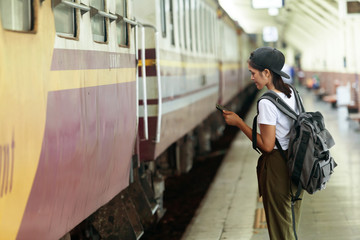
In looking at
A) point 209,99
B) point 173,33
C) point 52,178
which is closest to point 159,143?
point 173,33

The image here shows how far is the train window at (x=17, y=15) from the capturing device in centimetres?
342

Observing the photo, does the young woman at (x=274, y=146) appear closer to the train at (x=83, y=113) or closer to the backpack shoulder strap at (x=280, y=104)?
the backpack shoulder strap at (x=280, y=104)

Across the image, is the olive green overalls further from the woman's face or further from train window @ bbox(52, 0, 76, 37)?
train window @ bbox(52, 0, 76, 37)

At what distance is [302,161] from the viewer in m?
4.68

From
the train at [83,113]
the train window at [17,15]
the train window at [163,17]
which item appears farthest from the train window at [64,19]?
the train window at [163,17]

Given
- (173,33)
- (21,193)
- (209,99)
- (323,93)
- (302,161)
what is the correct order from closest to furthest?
(21,193) → (302,161) → (173,33) → (209,99) → (323,93)

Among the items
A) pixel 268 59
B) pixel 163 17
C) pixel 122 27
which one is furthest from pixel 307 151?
pixel 163 17

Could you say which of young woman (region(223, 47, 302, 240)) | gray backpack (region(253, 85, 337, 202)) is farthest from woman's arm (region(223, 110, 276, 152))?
gray backpack (region(253, 85, 337, 202))

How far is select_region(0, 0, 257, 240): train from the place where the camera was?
3.47 m

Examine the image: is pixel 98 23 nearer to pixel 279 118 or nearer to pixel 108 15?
pixel 108 15

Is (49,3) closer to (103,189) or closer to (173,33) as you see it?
(103,189)

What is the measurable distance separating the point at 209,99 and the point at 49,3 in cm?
981

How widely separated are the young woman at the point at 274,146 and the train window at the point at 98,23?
1036mm

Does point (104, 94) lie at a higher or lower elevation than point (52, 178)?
higher
